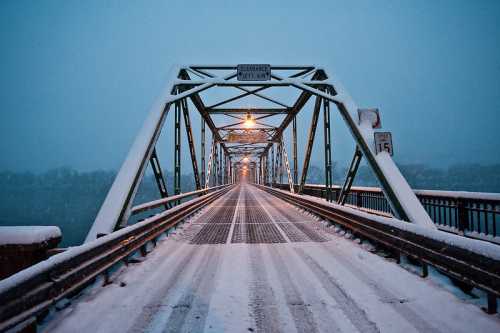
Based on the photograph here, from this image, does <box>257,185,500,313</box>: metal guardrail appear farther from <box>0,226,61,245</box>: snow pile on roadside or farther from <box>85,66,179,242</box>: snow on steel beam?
<box>85,66,179,242</box>: snow on steel beam

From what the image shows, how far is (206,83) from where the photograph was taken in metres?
9.29

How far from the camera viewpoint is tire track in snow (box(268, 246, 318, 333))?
2582mm

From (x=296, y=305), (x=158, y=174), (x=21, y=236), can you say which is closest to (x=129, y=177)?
(x=158, y=174)

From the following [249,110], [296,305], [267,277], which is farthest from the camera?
[249,110]

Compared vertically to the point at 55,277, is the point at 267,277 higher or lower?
lower

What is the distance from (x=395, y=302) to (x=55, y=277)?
12.7ft

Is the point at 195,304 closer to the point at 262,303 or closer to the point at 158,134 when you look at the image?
the point at 262,303

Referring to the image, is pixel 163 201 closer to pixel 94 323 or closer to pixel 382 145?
pixel 94 323

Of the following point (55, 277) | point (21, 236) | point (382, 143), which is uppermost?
point (382, 143)

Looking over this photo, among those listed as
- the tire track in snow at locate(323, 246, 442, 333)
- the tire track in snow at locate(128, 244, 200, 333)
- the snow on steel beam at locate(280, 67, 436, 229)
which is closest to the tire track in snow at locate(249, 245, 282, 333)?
the tire track in snow at locate(128, 244, 200, 333)

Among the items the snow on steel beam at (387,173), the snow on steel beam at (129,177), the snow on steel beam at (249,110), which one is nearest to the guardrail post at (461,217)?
the snow on steel beam at (387,173)

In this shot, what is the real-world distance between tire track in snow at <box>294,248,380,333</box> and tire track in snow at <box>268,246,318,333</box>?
1.40 ft

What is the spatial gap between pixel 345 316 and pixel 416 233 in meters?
1.93

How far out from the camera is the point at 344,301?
10.1 feet
